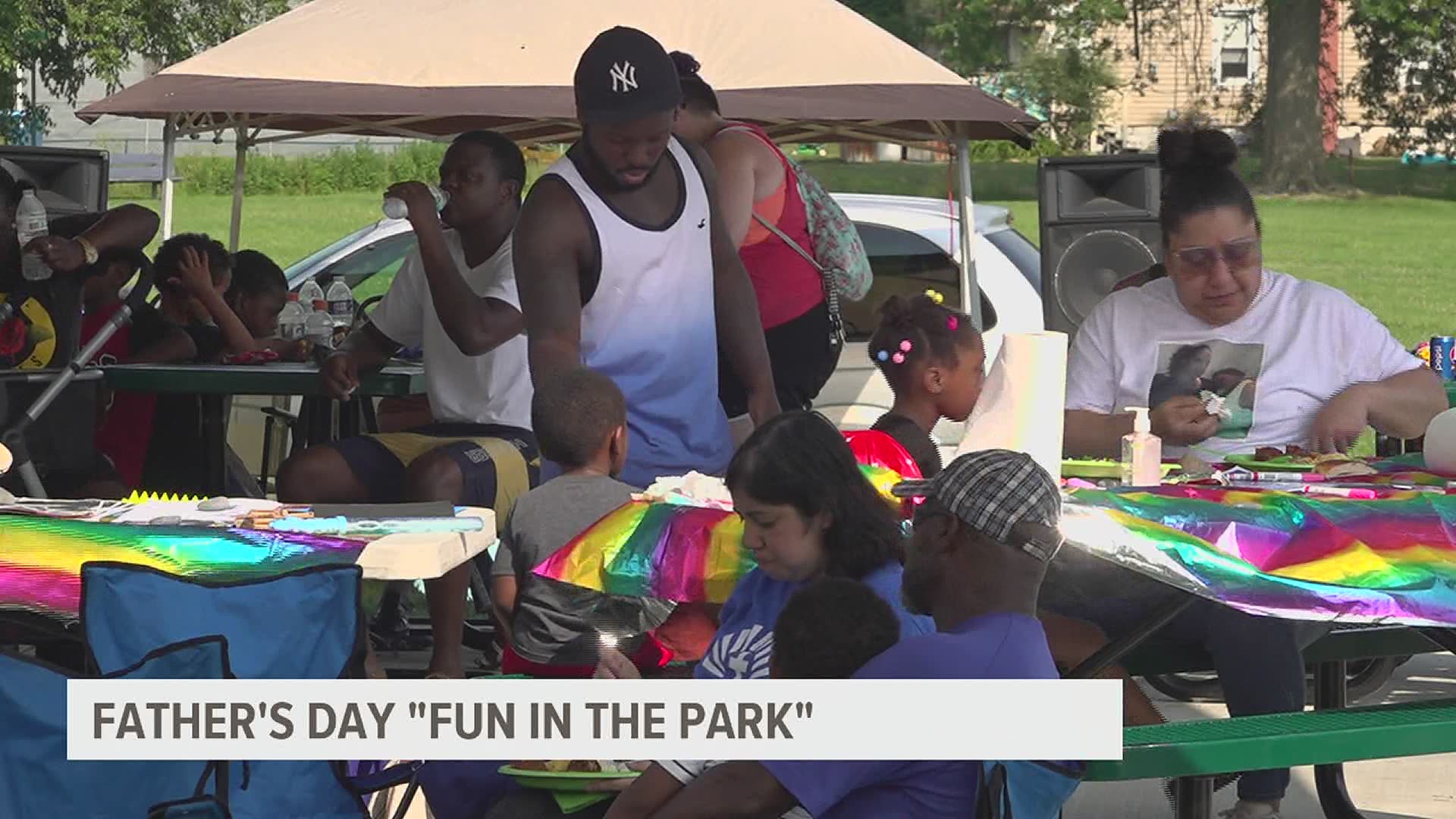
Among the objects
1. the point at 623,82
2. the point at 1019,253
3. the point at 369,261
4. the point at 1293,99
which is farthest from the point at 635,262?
the point at 1293,99

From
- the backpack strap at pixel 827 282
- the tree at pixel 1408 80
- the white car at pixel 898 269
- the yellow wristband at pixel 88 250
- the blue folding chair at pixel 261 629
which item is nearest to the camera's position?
the blue folding chair at pixel 261 629

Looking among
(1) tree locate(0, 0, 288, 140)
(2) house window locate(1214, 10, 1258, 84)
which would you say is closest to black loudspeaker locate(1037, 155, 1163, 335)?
(1) tree locate(0, 0, 288, 140)

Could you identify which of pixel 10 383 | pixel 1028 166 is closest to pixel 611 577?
pixel 10 383

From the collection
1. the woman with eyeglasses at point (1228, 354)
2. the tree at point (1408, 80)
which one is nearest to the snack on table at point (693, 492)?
the woman with eyeglasses at point (1228, 354)

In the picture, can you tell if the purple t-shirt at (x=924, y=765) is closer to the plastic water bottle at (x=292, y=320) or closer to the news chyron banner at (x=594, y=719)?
the news chyron banner at (x=594, y=719)

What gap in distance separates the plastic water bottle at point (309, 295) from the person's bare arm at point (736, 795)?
5022 millimetres

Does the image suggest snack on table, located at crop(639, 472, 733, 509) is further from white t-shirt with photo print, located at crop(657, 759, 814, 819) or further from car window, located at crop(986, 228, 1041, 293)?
car window, located at crop(986, 228, 1041, 293)

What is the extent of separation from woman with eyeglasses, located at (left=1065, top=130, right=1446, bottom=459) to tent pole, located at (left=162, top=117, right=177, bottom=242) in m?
4.54

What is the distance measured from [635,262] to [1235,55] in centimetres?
5264

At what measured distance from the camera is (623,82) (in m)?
4.48

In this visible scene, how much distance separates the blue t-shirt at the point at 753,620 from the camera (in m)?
3.52

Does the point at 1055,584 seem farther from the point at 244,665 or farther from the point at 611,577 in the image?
the point at 244,665

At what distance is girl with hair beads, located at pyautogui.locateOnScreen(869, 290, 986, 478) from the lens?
4895 millimetres

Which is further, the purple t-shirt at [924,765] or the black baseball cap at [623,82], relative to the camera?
the black baseball cap at [623,82]
